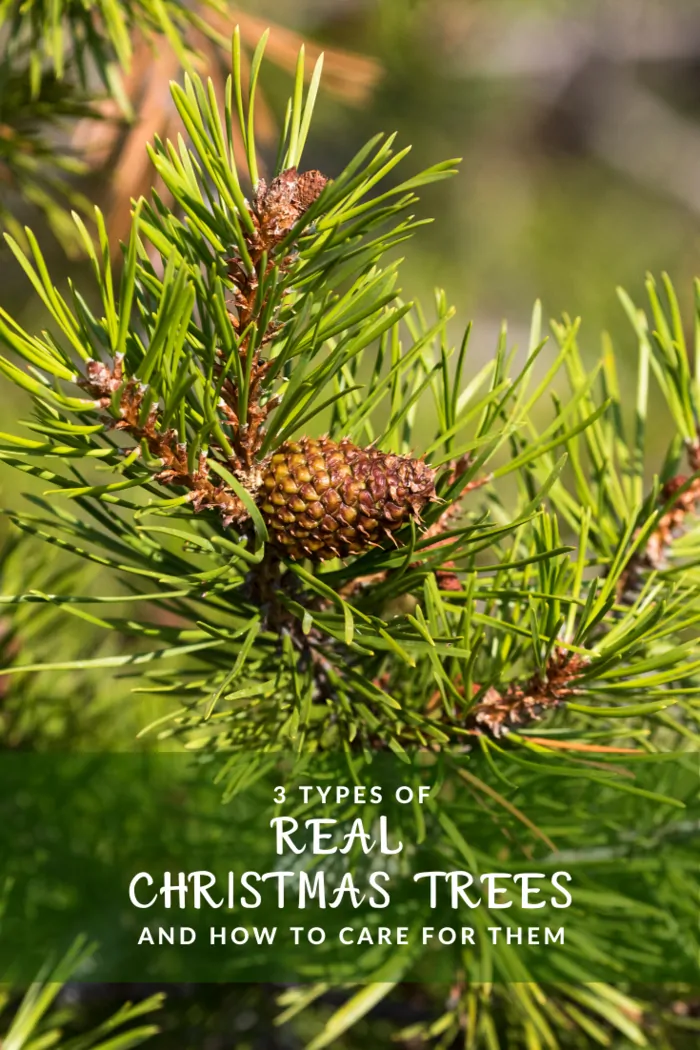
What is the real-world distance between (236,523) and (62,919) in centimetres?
28

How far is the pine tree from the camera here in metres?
0.27

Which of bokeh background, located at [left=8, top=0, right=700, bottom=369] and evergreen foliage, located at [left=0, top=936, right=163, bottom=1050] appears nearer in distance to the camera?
evergreen foliage, located at [left=0, top=936, right=163, bottom=1050]

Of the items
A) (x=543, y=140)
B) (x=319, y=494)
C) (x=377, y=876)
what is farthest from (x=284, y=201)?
(x=543, y=140)

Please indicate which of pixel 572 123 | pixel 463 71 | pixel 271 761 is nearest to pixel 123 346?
pixel 271 761

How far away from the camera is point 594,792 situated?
1.32ft

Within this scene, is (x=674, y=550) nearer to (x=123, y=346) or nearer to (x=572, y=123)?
(x=123, y=346)

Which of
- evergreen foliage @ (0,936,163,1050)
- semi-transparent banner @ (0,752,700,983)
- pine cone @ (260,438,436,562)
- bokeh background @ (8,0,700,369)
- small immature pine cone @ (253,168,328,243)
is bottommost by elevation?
evergreen foliage @ (0,936,163,1050)

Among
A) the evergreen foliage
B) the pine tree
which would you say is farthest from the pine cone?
the evergreen foliage

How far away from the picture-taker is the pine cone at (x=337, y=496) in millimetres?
275

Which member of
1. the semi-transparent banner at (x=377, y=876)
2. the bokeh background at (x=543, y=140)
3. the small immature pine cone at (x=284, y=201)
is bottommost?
the semi-transparent banner at (x=377, y=876)

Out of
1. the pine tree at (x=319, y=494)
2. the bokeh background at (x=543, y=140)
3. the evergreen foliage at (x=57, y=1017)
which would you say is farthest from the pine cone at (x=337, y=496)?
the bokeh background at (x=543, y=140)

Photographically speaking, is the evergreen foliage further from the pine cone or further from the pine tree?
the pine cone

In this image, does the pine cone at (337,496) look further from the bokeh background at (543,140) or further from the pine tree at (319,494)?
the bokeh background at (543,140)

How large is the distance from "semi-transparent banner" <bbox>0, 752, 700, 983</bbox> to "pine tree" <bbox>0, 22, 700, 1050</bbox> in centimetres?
1
